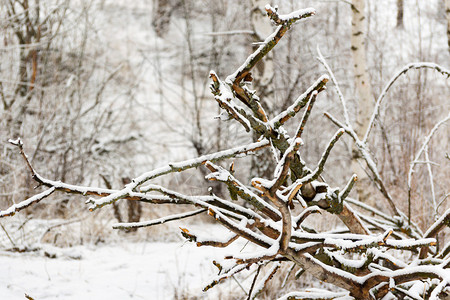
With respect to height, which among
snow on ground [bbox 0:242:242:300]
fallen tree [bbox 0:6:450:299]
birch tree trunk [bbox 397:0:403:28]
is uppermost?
birch tree trunk [bbox 397:0:403:28]

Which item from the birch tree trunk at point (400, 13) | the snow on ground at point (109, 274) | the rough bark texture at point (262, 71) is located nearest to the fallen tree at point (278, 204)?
the snow on ground at point (109, 274)

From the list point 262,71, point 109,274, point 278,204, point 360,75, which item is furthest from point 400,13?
point 278,204

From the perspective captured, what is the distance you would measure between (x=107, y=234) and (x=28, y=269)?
1.29m

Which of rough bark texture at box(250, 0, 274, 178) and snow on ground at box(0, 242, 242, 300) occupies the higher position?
rough bark texture at box(250, 0, 274, 178)

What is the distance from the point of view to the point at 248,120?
100cm

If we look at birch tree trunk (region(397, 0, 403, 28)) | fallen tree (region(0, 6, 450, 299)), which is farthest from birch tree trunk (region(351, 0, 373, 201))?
birch tree trunk (region(397, 0, 403, 28))

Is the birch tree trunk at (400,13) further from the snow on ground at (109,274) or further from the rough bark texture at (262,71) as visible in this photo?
the snow on ground at (109,274)

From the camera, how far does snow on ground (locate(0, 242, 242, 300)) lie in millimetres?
2488

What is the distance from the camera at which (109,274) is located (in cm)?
286

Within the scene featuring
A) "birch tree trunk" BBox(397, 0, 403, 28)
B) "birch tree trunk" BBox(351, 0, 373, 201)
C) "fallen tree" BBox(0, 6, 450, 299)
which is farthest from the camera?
"birch tree trunk" BBox(397, 0, 403, 28)

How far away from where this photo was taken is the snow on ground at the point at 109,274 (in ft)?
8.16

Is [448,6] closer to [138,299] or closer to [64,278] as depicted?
[138,299]

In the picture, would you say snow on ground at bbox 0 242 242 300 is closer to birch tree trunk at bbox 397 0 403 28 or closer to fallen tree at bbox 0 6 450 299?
fallen tree at bbox 0 6 450 299

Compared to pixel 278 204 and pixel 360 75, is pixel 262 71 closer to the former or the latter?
pixel 360 75
